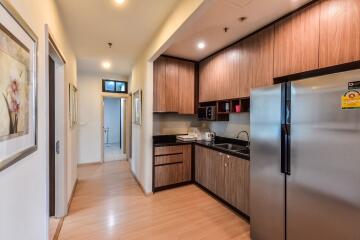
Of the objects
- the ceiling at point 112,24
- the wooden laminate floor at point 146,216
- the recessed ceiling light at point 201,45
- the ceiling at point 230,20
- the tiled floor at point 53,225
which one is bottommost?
the wooden laminate floor at point 146,216

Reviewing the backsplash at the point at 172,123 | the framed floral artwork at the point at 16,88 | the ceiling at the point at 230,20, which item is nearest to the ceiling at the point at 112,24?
the ceiling at the point at 230,20

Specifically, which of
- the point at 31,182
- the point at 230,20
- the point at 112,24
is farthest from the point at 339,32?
the point at 31,182

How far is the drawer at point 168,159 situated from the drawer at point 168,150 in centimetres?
8

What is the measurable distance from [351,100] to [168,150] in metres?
2.67

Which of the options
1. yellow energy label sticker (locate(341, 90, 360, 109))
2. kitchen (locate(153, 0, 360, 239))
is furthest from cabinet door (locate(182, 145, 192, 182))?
yellow energy label sticker (locate(341, 90, 360, 109))

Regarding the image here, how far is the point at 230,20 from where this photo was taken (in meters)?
2.24

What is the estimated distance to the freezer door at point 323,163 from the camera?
4.14 feet

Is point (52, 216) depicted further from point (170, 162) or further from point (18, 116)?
point (18, 116)

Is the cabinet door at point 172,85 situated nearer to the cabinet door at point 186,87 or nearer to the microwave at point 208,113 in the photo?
the cabinet door at point 186,87

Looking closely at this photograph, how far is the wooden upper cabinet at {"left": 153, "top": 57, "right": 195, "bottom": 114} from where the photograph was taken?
354cm

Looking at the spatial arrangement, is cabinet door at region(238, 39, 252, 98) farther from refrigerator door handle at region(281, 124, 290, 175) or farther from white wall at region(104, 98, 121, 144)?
white wall at region(104, 98, 121, 144)

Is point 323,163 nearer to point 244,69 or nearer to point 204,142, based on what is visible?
point 244,69

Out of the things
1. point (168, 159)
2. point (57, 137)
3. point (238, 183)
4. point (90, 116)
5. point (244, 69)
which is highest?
point (244, 69)

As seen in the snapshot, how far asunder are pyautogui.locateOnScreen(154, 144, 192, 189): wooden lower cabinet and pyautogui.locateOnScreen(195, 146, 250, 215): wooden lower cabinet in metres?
0.20
